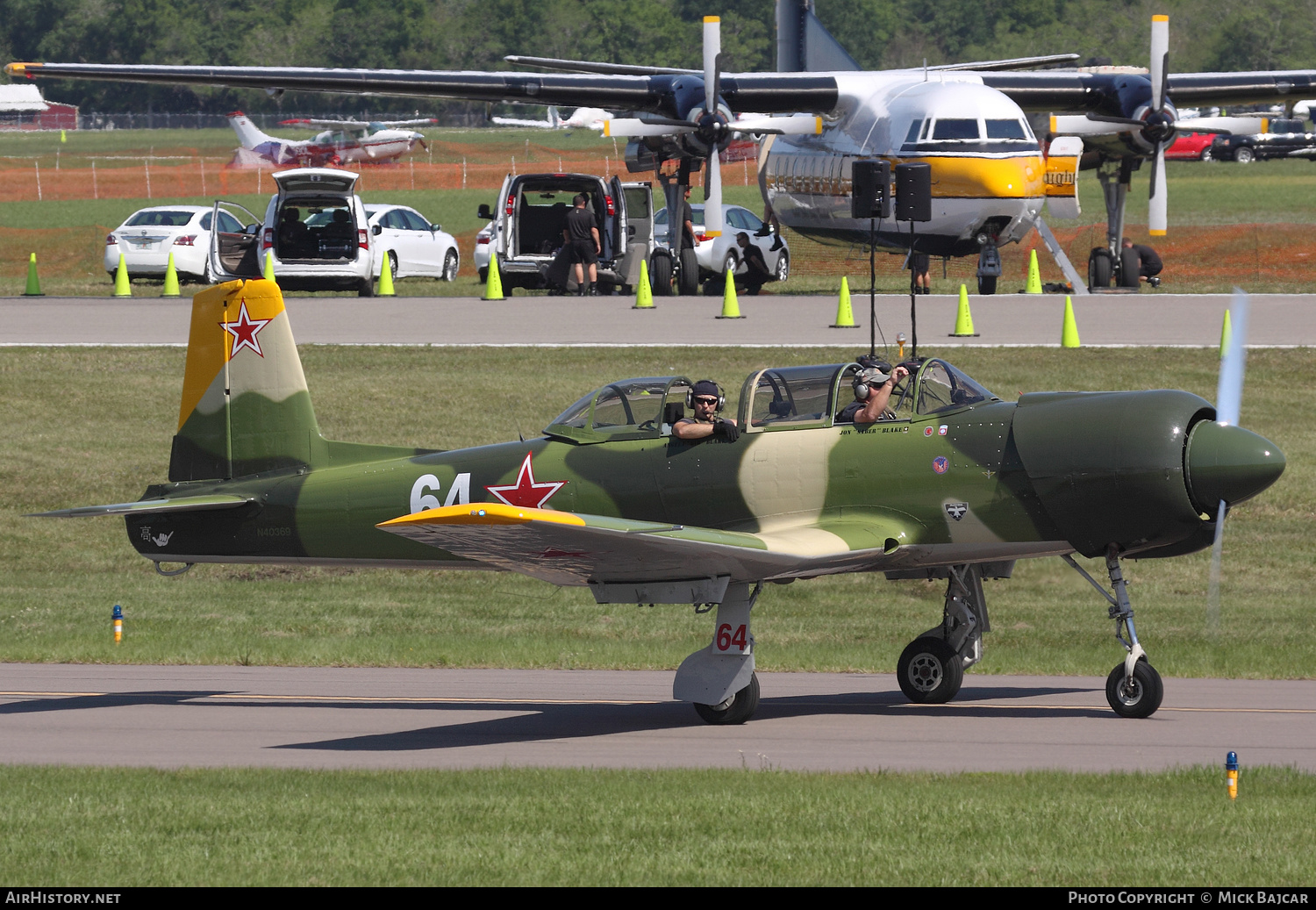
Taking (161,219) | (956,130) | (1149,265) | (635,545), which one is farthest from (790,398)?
(161,219)

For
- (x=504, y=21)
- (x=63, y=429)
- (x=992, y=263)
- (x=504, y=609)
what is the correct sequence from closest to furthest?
1. (x=504, y=609)
2. (x=63, y=429)
3. (x=992, y=263)
4. (x=504, y=21)

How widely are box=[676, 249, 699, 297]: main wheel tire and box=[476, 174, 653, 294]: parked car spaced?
944mm

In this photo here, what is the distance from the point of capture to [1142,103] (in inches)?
1458

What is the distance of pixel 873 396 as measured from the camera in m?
12.5

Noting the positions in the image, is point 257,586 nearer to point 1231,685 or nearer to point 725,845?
point 1231,685

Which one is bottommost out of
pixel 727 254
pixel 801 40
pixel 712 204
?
pixel 727 254

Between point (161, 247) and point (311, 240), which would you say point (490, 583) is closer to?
point (311, 240)

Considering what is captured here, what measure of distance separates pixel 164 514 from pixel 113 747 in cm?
275

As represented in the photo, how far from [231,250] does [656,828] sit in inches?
1139

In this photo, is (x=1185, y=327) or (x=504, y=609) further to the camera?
(x=1185, y=327)

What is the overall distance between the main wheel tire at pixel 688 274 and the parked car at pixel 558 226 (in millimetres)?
944

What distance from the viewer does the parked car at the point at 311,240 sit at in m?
34.7
